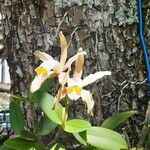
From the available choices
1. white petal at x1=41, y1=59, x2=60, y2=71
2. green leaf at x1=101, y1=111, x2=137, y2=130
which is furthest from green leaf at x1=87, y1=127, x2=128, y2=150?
white petal at x1=41, y1=59, x2=60, y2=71

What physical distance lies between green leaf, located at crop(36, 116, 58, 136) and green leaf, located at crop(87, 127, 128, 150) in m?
0.07

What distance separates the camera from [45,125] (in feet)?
2.57

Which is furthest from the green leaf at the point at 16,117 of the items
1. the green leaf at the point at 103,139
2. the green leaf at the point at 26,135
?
the green leaf at the point at 103,139

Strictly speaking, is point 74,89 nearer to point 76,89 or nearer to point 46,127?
point 76,89

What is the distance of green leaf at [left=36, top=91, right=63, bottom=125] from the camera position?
71cm

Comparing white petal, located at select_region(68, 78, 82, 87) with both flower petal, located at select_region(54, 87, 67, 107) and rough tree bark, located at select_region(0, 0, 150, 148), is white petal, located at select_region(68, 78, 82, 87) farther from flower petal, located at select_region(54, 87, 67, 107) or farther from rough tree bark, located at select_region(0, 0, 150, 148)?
rough tree bark, located at select_region(0, 0, 150, 148)

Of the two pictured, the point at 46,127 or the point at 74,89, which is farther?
the point at 46,127

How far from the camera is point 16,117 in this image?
0.79 metres

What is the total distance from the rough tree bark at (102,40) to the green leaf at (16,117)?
185mm

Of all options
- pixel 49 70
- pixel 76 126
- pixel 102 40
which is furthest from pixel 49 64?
pixel 102 40

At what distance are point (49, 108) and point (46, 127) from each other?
0.07m

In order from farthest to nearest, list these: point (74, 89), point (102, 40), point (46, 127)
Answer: point (102, 40), point (46, 127), point (74, 89)

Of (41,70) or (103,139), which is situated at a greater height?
(41,70)

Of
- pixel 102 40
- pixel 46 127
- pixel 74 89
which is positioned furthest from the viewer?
pixel 102 40
